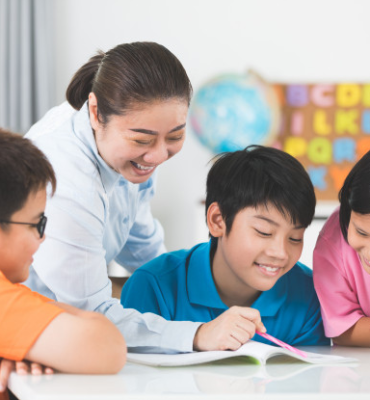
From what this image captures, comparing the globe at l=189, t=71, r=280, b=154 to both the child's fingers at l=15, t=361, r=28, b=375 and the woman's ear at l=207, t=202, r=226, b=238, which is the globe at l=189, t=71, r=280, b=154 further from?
the child's fingers at l=15, t=361, r=28, b=375

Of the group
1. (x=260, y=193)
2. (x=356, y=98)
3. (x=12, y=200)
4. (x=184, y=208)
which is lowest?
(x=184, y=208)

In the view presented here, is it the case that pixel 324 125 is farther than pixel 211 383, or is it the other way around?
pixel 324 125

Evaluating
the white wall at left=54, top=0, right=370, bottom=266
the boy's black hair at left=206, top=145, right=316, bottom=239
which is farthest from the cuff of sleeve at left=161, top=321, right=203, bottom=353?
the white wall at left=54, top=0, right=370, bottom=266

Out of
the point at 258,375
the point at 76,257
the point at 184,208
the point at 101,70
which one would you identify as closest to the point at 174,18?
the point at 184,208

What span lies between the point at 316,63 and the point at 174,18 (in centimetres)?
93

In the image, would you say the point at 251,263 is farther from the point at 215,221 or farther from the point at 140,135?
the point at 140,135

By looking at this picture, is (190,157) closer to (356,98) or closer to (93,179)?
(356,98)

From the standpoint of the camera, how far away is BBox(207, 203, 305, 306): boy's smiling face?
128cm

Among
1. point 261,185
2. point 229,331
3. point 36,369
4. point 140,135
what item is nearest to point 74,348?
point 36,369

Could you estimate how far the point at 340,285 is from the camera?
1273mm

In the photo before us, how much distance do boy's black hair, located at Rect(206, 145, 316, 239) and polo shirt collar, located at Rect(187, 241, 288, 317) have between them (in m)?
0.10

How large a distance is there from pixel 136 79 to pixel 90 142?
0.17 m

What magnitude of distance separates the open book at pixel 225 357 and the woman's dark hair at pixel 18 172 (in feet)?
0.97

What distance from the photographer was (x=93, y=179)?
1273 millimetres
